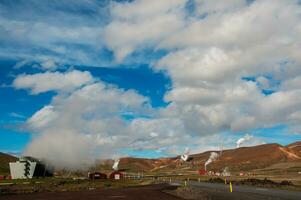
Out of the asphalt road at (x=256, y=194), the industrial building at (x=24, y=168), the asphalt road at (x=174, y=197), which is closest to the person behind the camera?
the asphalt road at (x=256, y=194)

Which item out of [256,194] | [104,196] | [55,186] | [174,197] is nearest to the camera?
[174,197]

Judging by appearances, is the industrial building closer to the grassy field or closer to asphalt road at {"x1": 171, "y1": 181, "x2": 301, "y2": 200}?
the grassy field

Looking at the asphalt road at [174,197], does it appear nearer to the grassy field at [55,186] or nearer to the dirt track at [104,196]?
the dirt track at [104,196]

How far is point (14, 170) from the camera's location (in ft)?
450

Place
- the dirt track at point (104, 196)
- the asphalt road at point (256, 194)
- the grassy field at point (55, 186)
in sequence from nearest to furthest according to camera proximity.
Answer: the asphalt road at point (256, 194), the dirt track at point (104, 196), the grassy field at point (55, 186)

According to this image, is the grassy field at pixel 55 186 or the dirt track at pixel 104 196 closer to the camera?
the dirt track at pixel 104 196

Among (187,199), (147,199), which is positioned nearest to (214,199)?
(187,199)

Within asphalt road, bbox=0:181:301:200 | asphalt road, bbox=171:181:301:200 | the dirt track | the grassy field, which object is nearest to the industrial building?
the grassy field

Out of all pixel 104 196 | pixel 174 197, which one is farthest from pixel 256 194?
pixel 104 196

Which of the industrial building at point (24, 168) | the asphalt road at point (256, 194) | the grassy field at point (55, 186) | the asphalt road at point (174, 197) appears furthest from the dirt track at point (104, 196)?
the industrial building at point (24, 168)

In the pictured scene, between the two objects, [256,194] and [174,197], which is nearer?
[174,197]

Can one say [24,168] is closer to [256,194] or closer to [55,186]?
[55,186]

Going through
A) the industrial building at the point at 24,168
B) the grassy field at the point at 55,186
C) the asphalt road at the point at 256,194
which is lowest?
the asphalt road at the point at 256,194

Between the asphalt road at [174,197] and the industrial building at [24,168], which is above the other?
the industrial building at [24,168]
